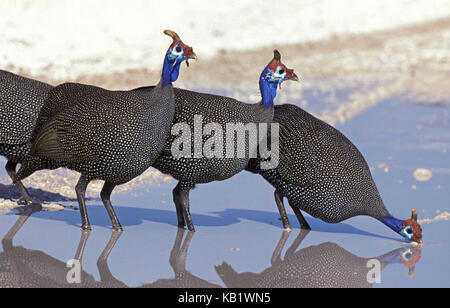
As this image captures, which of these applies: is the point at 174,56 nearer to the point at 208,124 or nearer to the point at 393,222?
the point at 208,124

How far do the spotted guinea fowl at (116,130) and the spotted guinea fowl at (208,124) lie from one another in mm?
235

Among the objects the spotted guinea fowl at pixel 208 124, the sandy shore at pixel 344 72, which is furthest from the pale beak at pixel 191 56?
the sandy shore at pixel 344 72

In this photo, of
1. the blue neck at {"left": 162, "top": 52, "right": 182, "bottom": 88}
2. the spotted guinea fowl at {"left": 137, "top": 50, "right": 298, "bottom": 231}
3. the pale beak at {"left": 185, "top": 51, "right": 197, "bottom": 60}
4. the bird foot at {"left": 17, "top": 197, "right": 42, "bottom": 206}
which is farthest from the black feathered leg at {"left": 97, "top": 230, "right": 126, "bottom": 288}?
the pale beak at {"left": 185, "top": 51, "right": 197, "bottom": 60}

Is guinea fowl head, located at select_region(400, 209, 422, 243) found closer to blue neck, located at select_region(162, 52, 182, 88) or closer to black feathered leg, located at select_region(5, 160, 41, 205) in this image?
blue neck, located at select_region(162, 52, 182, 88)

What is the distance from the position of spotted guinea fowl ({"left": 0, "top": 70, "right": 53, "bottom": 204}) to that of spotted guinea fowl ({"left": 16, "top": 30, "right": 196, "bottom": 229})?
19.8 inches

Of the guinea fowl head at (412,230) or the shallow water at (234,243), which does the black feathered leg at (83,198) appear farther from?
the guinea fowl head at (412,230)

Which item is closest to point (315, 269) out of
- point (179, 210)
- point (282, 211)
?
point (282, 211)

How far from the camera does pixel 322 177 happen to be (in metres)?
7.25

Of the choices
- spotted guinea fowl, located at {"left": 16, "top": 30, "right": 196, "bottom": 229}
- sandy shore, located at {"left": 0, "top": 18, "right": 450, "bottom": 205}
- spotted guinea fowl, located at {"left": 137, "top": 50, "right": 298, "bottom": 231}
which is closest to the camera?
spotted guinea fowl, located at {"left": 16, "top": 30, "right": 196, "bottom": 229}

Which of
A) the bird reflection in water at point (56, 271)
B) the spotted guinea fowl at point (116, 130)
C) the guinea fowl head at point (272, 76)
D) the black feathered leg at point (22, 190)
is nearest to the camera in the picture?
the bird reflection in water at point (56, 271)

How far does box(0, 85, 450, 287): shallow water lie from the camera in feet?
20.0

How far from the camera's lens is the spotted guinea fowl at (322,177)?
7242mm

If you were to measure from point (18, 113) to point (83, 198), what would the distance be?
892 millimetres

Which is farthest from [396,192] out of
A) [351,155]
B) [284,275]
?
[284,275]
